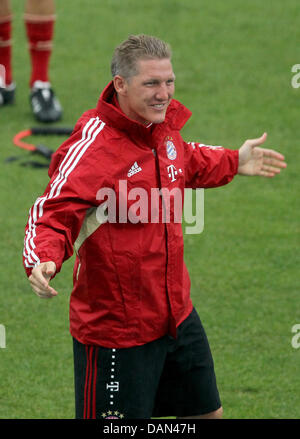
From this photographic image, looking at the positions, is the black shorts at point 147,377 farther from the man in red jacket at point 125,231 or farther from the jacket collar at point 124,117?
the jacket collar at point 124,117

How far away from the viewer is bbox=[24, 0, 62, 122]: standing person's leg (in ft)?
27.7

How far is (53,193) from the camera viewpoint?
343cm

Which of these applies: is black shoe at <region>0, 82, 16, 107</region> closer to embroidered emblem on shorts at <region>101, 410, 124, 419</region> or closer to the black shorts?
the black shorts

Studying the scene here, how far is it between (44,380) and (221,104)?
4472 mm

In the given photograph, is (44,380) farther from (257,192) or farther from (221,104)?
(221,104)

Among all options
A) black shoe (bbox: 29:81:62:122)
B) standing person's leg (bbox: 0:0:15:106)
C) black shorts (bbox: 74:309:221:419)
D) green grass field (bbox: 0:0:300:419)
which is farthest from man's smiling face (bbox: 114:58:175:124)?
standing person's leg (bbox: 0:0:15:106)

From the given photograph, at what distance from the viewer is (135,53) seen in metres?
3.56

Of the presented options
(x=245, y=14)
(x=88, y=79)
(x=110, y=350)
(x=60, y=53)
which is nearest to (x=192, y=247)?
(x=110, y=350)

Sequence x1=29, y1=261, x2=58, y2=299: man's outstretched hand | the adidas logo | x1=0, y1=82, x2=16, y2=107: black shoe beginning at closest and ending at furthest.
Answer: x1=29, y1=261, x2=58, y2=299: man's outstretched hand, the adidas logo, x1=0, y1=82, x2=16, y2=107: black shoe

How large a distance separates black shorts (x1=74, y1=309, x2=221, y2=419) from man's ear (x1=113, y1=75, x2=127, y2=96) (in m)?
0.93

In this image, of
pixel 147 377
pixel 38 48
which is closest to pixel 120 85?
pixel 147 377

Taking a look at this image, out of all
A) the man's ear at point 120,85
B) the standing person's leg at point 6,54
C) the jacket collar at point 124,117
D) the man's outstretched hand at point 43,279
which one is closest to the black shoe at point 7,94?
the standing person's leg at point 6,54

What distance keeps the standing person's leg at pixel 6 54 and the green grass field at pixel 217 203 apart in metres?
0.15

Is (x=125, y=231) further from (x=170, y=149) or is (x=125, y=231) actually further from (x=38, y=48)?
(x=38, y=48)
